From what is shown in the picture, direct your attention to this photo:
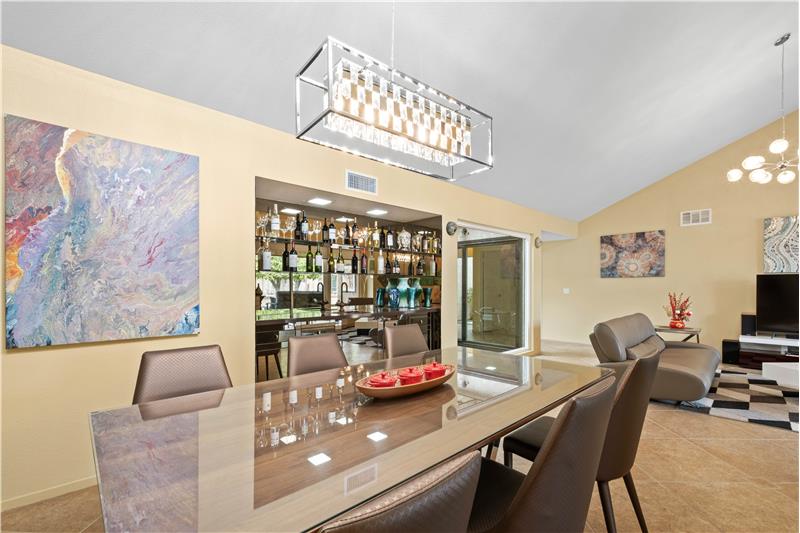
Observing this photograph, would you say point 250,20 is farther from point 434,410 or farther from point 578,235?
point 578,235

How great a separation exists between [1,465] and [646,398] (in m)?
3.21

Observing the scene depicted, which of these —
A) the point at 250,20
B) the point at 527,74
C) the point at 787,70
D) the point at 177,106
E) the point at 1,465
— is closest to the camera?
the point at 1,465

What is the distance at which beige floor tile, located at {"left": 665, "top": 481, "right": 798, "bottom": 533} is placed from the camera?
1800 millimetres

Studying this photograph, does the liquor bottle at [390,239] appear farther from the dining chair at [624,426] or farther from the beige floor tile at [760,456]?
the beige floor tile at [760,456]

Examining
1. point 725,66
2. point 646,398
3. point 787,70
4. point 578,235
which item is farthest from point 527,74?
point 578,235

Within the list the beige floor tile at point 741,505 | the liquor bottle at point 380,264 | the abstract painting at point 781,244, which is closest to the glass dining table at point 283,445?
the beige floor tile at point 741,505

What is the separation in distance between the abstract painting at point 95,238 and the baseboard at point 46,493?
81 cm

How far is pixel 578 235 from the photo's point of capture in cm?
716

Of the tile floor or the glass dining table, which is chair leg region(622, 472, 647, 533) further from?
the glass dining table

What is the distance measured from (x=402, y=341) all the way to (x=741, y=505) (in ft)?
6.96

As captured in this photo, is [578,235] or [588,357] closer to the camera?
[588,357]

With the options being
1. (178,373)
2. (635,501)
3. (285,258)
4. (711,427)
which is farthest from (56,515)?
(711,427)

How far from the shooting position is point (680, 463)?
2434 mm

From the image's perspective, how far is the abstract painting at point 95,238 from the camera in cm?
192
